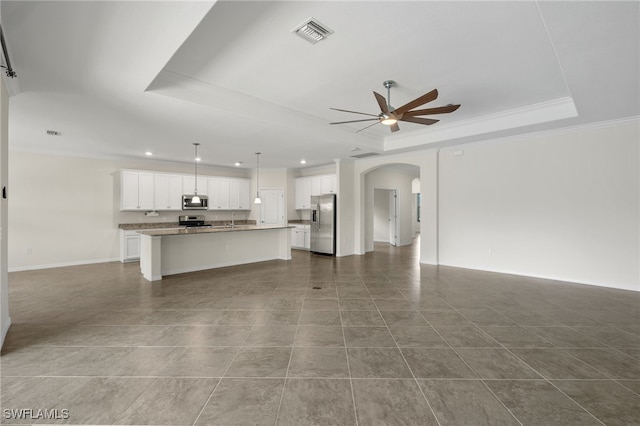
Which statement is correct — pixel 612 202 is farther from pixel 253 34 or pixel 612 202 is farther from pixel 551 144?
pixel 253 34

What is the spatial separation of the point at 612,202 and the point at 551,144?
1295 mm

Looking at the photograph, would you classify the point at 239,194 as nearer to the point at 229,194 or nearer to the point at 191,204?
the point at 229,194

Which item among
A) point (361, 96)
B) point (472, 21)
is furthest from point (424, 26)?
point (361, 96)

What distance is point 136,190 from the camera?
7133 millimetres

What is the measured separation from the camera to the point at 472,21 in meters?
2.46

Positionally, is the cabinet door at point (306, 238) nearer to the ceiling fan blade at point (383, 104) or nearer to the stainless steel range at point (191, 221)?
the stainless steel range at point (191, 221)

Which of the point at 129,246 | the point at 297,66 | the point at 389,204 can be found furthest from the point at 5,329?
the point at 389,204

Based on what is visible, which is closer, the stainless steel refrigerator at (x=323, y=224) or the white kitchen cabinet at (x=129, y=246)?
the white kitchen cabinet at (x=129, y=246)

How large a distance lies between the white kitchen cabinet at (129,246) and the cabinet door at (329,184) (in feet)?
16.6

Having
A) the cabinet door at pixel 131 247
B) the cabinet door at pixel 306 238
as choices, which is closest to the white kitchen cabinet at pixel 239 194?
the cabinet door at pixel 306 238

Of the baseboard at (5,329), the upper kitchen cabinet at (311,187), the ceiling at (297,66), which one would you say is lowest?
the baseboard at (5,329)

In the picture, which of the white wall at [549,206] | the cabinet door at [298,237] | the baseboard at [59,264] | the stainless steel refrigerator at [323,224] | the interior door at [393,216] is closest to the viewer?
the white wall at [549,206]

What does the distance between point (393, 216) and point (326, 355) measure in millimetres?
8060

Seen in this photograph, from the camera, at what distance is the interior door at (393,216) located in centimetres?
991
